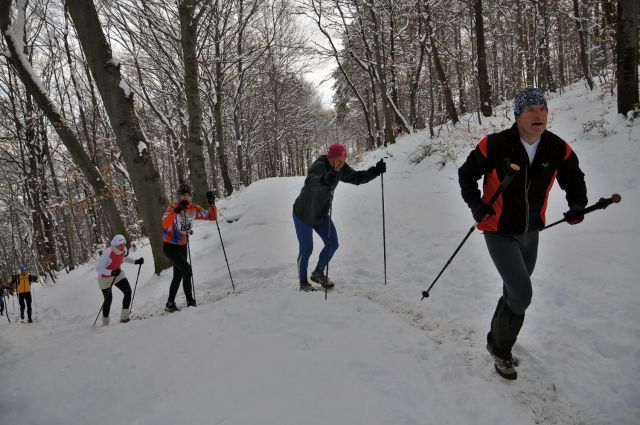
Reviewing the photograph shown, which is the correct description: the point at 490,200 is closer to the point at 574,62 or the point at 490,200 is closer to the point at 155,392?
the point at 155,392

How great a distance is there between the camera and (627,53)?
778 centimetres

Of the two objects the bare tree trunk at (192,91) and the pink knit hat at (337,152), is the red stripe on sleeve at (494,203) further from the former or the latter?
the bare tree trunk at (192,91)

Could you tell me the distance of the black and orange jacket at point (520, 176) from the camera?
9.34 ft

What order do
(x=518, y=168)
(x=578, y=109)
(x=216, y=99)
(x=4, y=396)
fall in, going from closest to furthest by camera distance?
1. (x=518, y=168)
2. (x=4, y=396)
3. (x=578, y=109)
4. (x=216, y=99)

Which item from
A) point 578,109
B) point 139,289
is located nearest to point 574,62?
point 578,109

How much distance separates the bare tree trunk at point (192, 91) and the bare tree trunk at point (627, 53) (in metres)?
10.2

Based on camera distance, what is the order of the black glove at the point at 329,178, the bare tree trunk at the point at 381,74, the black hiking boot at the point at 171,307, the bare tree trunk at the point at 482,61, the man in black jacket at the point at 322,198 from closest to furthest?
the black glove at the point at 329,178, the man in black jacket at the point at 322,198, the black hiking boot at the point at 171,307, the bare tree trunk at the point at 482,61, the bare tree trunk at the point at 381,74

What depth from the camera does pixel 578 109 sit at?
1009cm

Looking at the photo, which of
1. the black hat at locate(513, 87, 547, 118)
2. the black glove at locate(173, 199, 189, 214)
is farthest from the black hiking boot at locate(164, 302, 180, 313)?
the black hat at locate(513, 87, 547, 118)

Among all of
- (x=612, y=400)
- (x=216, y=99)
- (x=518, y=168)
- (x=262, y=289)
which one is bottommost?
(x=612, y=400)

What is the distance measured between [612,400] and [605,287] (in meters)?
1.62

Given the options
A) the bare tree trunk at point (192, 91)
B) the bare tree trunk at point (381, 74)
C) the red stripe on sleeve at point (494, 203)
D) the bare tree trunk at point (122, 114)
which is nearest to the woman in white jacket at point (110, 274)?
the bare tree trunk at point (122, 114)

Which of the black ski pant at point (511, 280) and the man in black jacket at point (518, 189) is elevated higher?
the man in black jacket at point (518, 189)

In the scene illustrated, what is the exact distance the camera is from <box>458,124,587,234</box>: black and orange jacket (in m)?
2.85
